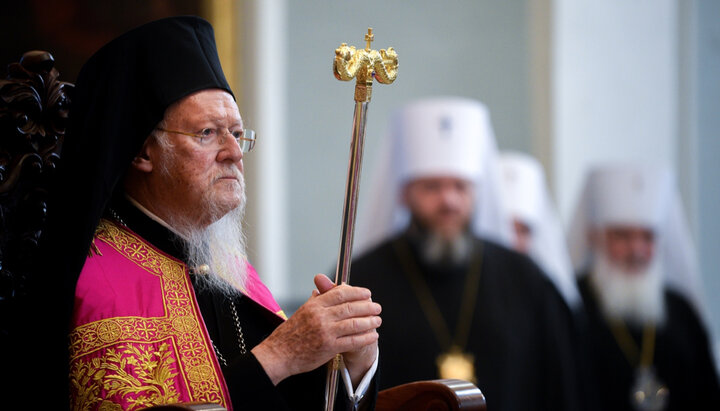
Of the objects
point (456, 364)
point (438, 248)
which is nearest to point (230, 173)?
point (456, 364)

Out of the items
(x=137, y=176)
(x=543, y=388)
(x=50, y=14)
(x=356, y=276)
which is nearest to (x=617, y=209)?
(x=543, y=388)

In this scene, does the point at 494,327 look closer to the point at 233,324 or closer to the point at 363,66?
the point at 233,324

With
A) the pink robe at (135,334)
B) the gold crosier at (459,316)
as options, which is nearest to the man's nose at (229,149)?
the pink robe at (135,334)

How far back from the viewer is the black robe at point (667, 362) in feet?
20.6

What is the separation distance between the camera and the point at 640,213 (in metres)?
6.85

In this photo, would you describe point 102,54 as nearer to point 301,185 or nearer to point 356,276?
point 356,276

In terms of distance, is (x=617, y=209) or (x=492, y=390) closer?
(x=492, y=390)

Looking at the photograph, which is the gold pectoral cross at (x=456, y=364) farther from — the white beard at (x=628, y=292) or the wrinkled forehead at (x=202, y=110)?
the wrinkled forehead at (x=202, y=110)

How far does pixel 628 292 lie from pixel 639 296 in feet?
0.29

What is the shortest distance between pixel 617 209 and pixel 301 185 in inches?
93.5

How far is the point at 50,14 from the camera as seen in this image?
17.0 feet

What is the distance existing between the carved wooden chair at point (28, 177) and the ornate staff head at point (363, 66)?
28.9 inches

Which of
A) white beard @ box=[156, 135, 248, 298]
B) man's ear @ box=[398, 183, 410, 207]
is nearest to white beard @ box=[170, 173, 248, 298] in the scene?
white beard @ box=[156, 135, 248, 298]

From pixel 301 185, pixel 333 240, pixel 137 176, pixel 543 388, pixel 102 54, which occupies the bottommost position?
pixel 543 388
